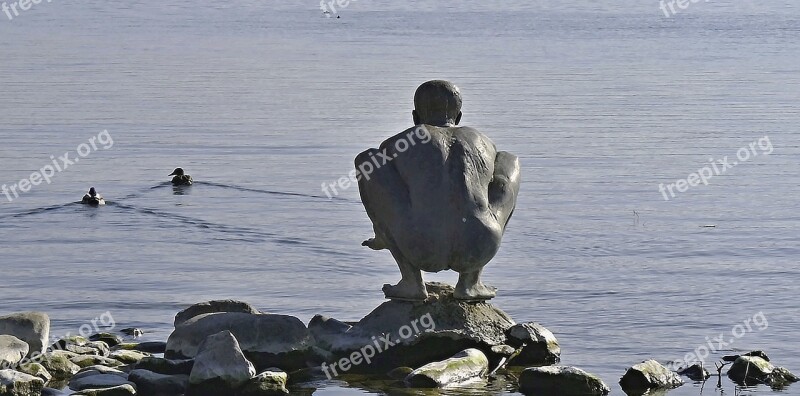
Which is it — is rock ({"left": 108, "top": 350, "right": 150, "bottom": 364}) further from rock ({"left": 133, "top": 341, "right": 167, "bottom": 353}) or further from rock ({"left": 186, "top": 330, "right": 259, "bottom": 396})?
rock ({"left": 186, "top": 330, "right": 259, "bottom": 396})

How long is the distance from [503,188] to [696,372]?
211 cm

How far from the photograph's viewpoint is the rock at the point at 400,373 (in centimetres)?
1141

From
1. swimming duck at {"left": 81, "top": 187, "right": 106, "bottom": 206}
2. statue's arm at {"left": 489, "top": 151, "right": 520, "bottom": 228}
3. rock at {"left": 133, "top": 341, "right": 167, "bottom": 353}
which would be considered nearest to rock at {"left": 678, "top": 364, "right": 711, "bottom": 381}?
statue's arm at {"left": 489, "top": 151, "right": 520, "bottom": 228}

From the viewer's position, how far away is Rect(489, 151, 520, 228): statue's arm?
38.0ft

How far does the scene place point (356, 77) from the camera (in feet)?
139

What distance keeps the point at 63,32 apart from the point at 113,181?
36.4 meters

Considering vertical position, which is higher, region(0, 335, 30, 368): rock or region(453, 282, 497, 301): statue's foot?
region(453, 282, 497, 301): statue's foot

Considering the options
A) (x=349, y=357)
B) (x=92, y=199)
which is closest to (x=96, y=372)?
(x=349, y=357)

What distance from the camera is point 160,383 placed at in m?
10.9

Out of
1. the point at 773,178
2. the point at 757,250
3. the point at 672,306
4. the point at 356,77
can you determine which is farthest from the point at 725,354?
the point at 356,77

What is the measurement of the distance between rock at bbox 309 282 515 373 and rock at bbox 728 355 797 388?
6.20ft

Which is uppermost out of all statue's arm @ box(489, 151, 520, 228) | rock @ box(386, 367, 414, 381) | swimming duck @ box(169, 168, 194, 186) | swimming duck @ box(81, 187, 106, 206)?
swimming duck @ box(169, 168, 194, 186)

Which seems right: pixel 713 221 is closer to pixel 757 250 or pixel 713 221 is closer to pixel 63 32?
pixel 757 250

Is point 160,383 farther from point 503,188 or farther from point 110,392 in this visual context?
point 503,188
